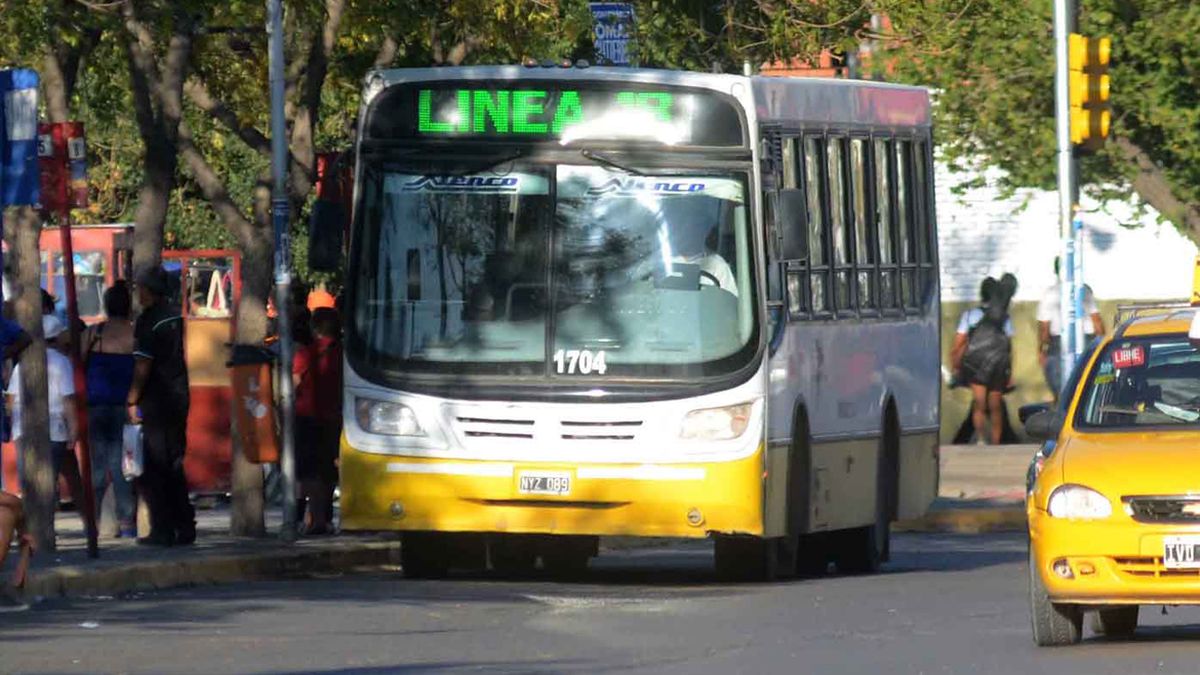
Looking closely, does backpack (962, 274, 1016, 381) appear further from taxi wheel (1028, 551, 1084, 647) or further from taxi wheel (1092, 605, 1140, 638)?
taxi wheel (1028, 551, 1084, 647)

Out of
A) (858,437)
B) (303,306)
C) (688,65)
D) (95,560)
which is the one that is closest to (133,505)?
(303,306)

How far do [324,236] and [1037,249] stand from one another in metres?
25.3

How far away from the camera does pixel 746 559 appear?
18500 mm

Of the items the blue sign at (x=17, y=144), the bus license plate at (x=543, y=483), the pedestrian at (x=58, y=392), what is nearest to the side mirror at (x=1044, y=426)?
the bus license plate at (x=543, y=483)

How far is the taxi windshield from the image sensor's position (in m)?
13.3

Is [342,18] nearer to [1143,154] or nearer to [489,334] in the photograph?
[489,334]

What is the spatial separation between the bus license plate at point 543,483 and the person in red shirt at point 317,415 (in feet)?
13.5

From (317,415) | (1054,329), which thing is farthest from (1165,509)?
(1054,329)

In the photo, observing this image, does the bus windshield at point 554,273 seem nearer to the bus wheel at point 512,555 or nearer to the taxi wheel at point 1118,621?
the bus wheel at point 512,555

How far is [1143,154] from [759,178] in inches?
652

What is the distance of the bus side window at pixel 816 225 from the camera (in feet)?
60.6

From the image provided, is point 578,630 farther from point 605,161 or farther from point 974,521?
point 974,521

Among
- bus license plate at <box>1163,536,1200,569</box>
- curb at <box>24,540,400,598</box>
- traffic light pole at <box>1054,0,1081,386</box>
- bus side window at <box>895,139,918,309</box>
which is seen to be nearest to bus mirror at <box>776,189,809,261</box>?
bus side window at <box>895,139,918,309</box>

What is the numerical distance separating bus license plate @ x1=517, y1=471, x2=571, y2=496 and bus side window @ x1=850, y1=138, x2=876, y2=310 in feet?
10.1
